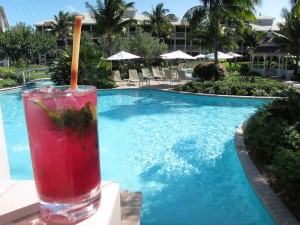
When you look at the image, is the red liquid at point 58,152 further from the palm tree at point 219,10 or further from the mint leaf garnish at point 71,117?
the palm tree at point 219,10

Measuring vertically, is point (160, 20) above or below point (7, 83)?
above

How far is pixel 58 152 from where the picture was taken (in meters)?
1.11

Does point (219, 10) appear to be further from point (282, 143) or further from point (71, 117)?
point (71, 117)

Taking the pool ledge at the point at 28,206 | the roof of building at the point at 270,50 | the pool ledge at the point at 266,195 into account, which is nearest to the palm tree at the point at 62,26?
the roof of building at the point at 270,50

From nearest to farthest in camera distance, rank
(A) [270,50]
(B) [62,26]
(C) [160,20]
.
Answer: (A) [270,50] → (C) [160,20] → (B) [62,26]

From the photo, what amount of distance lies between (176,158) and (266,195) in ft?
9.82

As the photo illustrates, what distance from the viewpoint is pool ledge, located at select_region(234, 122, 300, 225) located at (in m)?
3.55

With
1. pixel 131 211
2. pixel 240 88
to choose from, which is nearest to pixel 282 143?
pixel 131 211

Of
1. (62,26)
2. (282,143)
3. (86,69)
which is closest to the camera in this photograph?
(282,143)

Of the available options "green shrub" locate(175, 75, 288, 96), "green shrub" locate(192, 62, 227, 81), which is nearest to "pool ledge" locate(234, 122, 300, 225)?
"green shrub" locate(175, 75, 288, 96)

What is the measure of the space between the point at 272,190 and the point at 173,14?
4589 cm

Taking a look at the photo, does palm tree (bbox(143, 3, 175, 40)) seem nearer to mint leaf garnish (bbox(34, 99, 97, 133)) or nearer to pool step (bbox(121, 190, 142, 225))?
pool step (bbox(121, 190, 142, 225))

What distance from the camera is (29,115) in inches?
44.4

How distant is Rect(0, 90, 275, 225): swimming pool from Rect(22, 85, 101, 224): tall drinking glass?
11.8ft
